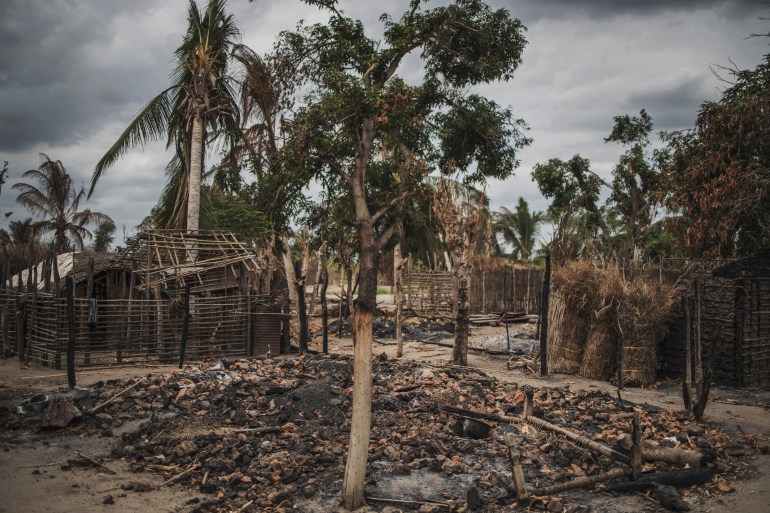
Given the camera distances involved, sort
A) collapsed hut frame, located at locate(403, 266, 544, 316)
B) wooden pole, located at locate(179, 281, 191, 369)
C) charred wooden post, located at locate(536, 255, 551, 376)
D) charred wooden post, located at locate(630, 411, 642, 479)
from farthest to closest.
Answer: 1. collapsed hut frame, located at locate(403, 266, 544, 316)
2. wooden pole, located at locate(179, 281, 191, 369)
3. charred wooden post, located at locate(536, 255, 551, 376)
4. charred wooden post, located at locate(630, 411, 642, 479)

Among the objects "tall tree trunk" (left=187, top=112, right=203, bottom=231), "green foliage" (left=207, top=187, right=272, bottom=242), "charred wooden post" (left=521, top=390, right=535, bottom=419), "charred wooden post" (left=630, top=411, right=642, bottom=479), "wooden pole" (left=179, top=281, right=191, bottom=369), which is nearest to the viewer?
"charred wooden post" (left=630, top=411, right=642, bottom=479)

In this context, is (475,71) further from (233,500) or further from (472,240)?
(233,500)

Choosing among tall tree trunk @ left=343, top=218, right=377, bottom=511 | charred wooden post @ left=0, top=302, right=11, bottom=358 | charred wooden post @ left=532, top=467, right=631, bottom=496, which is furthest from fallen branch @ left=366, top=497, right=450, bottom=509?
charred wooden post @ left=0, top=302, right=11, bottom=358

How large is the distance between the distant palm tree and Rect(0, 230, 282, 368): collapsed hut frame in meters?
22.9

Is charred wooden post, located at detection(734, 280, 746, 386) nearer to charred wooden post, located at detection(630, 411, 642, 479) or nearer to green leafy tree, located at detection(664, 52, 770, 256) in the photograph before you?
green leafy tree, located at detection(664, 52, 770, 256)

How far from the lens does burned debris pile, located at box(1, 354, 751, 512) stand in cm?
659

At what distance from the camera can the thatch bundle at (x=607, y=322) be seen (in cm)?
1127

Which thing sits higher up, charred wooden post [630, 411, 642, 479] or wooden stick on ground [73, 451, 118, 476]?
charred wooden post [630, 411, 642, 479]

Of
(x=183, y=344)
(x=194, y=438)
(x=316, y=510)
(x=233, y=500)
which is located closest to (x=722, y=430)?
(x=316, y=510)

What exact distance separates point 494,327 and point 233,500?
1743cm

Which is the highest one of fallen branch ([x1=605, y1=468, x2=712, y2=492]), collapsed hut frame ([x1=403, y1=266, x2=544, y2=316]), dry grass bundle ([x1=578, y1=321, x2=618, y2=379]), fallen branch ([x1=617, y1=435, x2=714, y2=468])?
collapsed hut frame ([x1=403, y1=266, x2=544, y2=316])

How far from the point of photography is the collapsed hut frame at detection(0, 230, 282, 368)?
12.9 m

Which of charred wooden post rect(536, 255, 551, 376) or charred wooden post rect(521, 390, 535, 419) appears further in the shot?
charred wooden post rect(536, 255, 551, 376)

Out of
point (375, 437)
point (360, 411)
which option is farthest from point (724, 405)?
point (360, 411)
